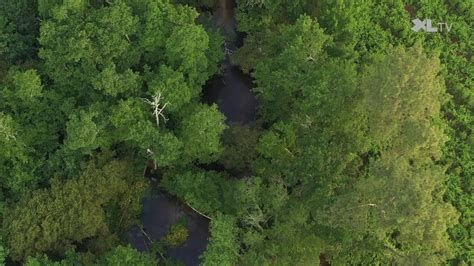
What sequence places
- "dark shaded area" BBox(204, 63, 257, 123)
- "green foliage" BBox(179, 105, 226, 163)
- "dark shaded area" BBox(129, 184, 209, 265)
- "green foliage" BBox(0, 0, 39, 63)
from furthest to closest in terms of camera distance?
"dark shaded area" BBox(204, 63, 257, 123) < "dark shaded area" BBox(129, 184, 209, 265) < "green foliage" BBox(0, 0, 39, 63) < "green foliage" BBox(179, 105, 226, 163)

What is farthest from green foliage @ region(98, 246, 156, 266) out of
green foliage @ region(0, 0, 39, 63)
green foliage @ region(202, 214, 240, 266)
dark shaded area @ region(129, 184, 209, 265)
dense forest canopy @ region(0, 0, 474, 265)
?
green foliage @ region(0, 0, 39, 63)

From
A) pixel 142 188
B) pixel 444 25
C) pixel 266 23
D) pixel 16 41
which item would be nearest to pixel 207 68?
pixel 266 23

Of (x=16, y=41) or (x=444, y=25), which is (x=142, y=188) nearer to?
(x=16, y=41)

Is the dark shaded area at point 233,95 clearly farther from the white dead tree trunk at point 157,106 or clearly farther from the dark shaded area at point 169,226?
the dark shaded area at point 169,226

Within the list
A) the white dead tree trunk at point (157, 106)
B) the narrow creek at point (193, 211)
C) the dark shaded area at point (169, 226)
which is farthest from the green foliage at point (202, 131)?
the narrow creek at point (193, 211)

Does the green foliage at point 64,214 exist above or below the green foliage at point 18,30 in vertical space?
below

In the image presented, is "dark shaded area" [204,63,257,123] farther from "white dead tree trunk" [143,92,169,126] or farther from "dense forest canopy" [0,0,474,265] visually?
"white dead tree trunk" [143,92,169,126]

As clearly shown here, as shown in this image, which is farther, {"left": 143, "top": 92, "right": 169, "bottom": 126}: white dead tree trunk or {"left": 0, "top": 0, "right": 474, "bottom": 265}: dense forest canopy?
{"left": 143, "top": 92, "right": 169, "bottom": 126}: white dead tree trunk
